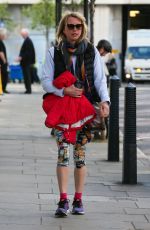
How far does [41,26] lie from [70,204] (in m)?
42.1

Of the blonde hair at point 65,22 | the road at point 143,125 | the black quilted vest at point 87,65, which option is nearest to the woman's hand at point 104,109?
the black quilted vest at point 87,65

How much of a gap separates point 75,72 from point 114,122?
4255 mm

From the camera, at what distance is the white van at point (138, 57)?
1724 inches

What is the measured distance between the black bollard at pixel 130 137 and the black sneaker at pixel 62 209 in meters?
2.38

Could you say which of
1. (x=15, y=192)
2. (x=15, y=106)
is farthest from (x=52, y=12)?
(x=15, y=192)

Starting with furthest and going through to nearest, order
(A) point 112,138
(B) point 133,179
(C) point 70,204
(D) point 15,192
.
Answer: (A) point 112,138
(B) point 133,179
(D) point 15,192
(C) point 70,204

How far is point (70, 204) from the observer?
8.09 m

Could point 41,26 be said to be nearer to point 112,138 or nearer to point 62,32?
point 112,138

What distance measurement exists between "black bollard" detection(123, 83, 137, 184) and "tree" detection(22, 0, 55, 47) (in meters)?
38.0

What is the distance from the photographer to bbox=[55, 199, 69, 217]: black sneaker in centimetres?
736

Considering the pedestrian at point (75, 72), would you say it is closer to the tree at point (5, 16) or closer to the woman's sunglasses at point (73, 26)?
the woman's sunglasses at point (73, 26)

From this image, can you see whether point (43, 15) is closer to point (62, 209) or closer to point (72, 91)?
point (72, 91)

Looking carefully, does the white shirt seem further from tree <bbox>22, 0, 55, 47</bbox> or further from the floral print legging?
tree <bbox>22, 0, 55, 47</bbox>

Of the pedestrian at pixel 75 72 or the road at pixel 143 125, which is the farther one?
the road at pixel 143 125
